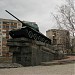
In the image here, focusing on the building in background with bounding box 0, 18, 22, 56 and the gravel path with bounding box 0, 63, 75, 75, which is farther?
the building in background with bounding box 0, 18, 22, 56

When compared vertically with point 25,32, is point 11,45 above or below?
below

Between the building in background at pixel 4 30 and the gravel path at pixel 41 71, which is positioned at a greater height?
the building in background at pixel 4 30

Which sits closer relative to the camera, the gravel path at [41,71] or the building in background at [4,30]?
the gravel path at [41,71]

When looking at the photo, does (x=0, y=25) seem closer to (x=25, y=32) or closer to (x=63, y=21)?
(x=63, y=21)

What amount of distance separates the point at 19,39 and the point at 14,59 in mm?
2114

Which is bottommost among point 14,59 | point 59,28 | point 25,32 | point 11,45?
point 14,59

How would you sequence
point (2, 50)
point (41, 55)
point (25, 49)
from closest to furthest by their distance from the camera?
point (25, 49) → point (41, 55) → point (2, 50)

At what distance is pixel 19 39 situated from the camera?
2000cm

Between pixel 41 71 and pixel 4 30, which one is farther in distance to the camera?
pixel 4 30

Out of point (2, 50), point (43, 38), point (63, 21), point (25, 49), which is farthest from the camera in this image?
point (2, 50)

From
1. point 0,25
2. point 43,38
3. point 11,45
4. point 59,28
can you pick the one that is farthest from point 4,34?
point 11,45

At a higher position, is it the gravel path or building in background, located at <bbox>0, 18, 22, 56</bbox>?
building in background, located at <bbox>0, 18, 22, 56</bbox>

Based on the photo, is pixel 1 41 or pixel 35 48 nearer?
pixel 35 48

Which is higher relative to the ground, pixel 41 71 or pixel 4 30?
pixel 4 30
